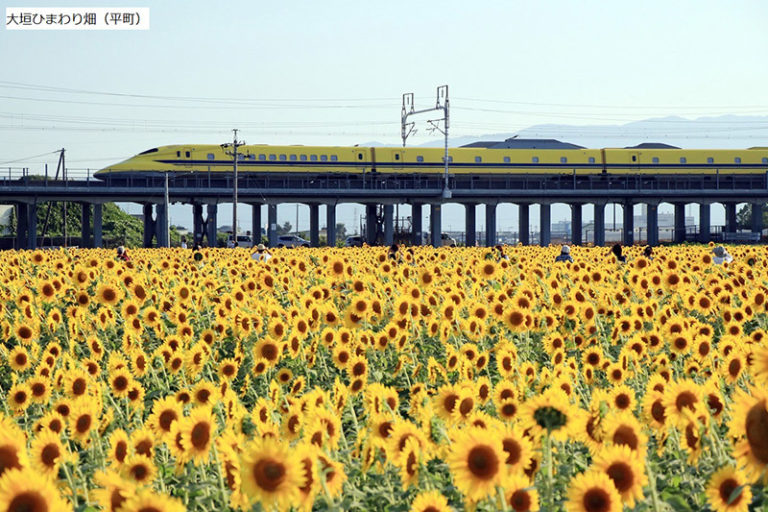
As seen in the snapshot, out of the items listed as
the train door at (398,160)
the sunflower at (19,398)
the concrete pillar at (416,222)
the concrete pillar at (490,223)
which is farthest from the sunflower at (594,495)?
the concrete pillar at (416,222)

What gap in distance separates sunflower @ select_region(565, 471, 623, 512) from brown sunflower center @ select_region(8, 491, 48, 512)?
172 centimetres

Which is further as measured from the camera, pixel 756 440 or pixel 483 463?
pixel 483 463

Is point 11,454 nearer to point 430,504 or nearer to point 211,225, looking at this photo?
point 430,504

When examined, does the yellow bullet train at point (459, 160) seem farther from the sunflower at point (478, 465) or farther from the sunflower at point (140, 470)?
the sunflower at point (478, 465)

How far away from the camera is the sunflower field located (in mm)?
3371

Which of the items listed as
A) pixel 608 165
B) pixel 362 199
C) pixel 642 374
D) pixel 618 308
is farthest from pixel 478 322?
pixel 608 165

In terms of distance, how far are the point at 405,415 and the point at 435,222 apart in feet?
221

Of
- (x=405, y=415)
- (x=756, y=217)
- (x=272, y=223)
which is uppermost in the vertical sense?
(x=756, y=217)

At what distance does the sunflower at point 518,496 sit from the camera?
340 centimetres

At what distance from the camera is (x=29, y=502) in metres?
2.83

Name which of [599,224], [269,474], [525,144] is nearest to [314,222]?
[525,144]

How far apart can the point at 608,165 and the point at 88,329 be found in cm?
7152

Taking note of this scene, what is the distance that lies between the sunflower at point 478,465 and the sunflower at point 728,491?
0.87 metres

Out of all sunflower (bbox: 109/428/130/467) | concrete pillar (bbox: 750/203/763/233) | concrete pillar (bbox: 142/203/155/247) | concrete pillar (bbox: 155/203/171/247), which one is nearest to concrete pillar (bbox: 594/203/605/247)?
concrete pillar (bbox: 750/203/763/233)
